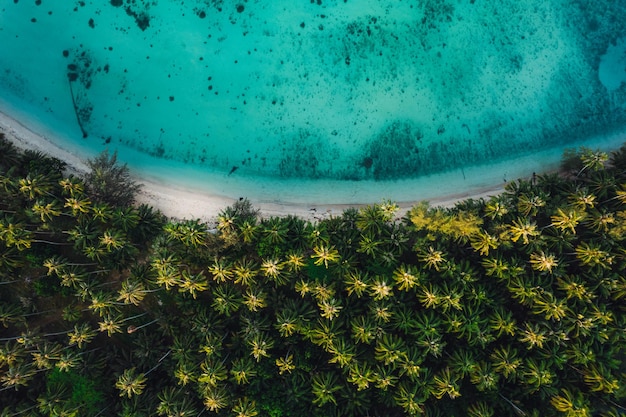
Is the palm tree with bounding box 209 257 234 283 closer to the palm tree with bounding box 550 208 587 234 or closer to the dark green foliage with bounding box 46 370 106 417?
the dark green foliage with bounding box 46 370 106 417

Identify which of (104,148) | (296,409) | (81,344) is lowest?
(296,409)

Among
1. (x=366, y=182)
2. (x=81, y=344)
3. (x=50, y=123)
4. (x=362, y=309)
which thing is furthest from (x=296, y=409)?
(x=50, y=123)

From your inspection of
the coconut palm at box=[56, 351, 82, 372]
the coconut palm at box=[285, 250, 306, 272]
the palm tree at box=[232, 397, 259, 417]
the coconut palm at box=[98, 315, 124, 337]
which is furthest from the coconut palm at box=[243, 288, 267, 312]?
the coconut palm at box=[56, 351, 82, 372]

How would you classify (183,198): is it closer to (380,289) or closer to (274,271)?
(274,271)

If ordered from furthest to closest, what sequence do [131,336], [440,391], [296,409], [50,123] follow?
1. [50,123]
2. [131,336]
3. [296,409]
4. [440,391]

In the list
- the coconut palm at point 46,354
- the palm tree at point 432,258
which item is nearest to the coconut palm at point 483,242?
the palm tree at point 432,258

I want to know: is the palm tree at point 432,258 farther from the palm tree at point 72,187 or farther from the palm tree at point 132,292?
the palm tree at point 72,187

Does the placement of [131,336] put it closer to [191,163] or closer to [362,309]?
[191,163]
